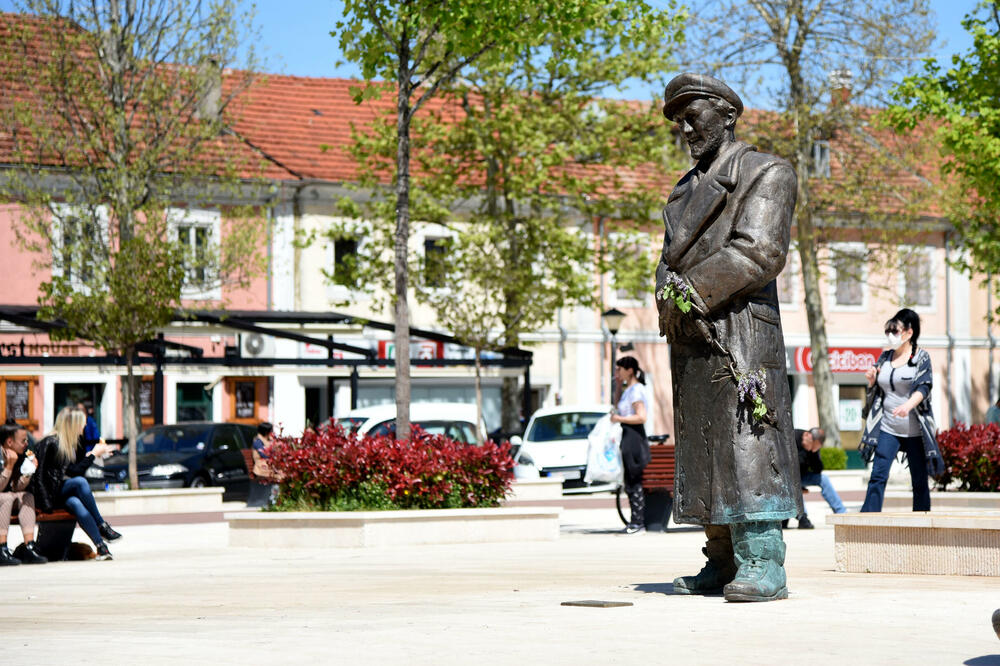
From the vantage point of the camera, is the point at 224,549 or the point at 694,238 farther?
the point at 224,549

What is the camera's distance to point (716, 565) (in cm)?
821

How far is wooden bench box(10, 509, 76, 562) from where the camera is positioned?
14500 mm

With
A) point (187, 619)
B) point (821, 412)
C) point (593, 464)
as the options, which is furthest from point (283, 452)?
point (821, 412)

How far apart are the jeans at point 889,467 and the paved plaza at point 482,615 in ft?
1.89

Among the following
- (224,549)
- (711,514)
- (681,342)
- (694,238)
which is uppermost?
(694,238)

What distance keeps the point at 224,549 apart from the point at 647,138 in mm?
19896

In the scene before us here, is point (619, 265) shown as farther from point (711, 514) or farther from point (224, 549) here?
point (711, 514)

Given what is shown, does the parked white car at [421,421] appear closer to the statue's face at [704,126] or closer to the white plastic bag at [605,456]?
the white plastic bag at [605,456]

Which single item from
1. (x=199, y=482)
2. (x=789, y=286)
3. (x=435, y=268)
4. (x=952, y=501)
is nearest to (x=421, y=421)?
(x=199, y=482)

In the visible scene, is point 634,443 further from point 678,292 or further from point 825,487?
point 678,292

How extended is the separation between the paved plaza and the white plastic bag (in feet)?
11.6

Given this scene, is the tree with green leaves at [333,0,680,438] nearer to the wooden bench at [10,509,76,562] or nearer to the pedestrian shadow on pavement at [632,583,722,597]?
the wooden bench at [10,509,76,562]

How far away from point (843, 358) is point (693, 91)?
38872 mm

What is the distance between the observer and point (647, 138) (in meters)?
33.3
